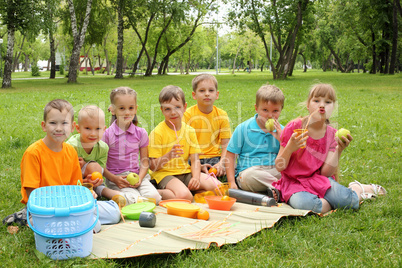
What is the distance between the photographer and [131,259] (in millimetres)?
2705

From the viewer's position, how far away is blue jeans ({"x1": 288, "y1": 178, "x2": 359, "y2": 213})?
3604mm

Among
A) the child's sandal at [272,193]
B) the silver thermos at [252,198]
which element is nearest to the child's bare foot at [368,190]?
the child's sandal at [272,193]

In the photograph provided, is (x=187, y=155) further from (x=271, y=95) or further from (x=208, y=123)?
(x=271, y=95)

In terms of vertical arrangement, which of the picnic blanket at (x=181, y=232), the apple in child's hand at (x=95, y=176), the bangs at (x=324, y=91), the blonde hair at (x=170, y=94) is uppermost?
the bangs at (x=324, y=91)

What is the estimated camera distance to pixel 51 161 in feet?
10.7

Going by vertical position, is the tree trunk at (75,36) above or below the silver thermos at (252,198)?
above

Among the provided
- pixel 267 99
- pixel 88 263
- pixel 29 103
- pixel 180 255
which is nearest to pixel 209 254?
pixel 180 255

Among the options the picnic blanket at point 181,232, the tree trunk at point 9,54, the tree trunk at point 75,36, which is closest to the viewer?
the picnic blanket at point 181,232

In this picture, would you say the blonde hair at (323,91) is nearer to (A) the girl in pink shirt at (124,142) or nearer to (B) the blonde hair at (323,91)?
(B) the blonde hair at (323,91)

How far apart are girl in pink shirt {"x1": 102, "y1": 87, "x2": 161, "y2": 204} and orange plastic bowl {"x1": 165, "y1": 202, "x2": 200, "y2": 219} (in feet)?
1.88

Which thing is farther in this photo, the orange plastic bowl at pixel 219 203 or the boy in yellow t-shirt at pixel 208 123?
the boy in yellow t-shirt at pixel 208 123

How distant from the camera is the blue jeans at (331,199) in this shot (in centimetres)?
360

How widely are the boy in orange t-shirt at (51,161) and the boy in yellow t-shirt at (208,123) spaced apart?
1791 millimetres

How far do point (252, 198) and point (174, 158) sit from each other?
0.97 metres
